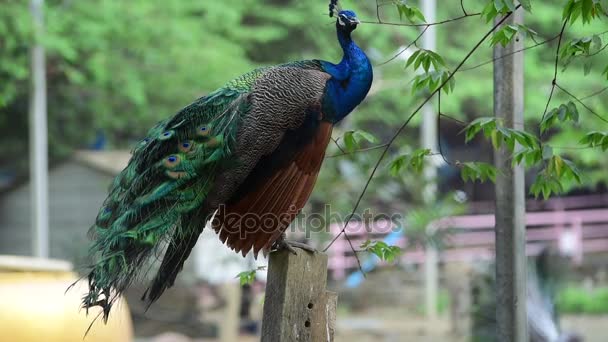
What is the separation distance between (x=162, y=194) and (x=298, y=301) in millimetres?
685

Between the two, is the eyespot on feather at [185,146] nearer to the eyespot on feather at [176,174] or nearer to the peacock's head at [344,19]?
the eyespot on feather at [176,174]

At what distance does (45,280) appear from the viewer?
6398 millimetres

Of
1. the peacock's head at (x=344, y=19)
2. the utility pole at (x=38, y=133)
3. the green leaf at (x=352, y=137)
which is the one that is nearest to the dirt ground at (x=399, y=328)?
the utility pole at (x=38, y=133)

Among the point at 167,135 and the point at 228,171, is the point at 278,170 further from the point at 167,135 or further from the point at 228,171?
the point at 167,135

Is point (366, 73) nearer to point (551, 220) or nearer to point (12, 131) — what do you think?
point (12, 131)

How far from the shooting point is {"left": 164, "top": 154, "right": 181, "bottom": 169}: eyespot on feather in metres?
4.11

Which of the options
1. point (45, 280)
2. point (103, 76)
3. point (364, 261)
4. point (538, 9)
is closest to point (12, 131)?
point (103, 76)

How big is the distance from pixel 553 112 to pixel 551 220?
15.8 metres

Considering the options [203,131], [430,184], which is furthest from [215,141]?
[430,184]

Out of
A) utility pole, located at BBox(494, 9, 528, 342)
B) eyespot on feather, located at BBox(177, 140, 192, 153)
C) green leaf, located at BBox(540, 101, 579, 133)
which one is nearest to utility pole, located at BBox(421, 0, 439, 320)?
utility pole, located at BBox(494, 9, 528, 342)

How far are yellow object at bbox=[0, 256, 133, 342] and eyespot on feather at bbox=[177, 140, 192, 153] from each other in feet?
6.76

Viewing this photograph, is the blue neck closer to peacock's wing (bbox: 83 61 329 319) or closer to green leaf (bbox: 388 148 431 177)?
peacock's wing (bbox: 83 61 329 319)

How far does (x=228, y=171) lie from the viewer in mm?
4160

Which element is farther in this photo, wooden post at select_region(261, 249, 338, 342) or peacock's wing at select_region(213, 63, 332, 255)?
peacock's wing at select_region(213, 63, 332, 255)
